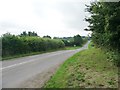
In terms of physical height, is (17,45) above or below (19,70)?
above

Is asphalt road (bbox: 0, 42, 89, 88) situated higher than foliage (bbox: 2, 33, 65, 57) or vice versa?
foliage (bbox: 2, 33, 65, 57)

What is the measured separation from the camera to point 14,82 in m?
12.8

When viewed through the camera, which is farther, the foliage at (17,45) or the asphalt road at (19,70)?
the foliage at (17,45)

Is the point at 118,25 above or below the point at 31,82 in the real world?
above

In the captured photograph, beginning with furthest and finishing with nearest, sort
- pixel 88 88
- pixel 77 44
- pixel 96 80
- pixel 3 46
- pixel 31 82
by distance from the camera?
pixel 77 44, pixel 3 46, pixel 31 82, pixel 96 80, pixel 88 88

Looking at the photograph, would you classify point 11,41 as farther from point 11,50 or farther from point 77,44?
point 77,44

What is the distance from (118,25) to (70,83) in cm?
324

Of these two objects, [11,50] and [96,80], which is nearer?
[96,80]

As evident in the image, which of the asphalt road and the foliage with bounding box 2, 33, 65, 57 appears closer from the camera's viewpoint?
the asphalt road

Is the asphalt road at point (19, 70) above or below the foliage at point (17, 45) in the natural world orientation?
below

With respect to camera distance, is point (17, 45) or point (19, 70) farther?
point (17, 45)

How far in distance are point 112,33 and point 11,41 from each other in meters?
27.1

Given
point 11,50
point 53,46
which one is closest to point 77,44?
point 53,46

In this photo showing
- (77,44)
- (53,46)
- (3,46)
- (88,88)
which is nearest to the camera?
(88,88)
